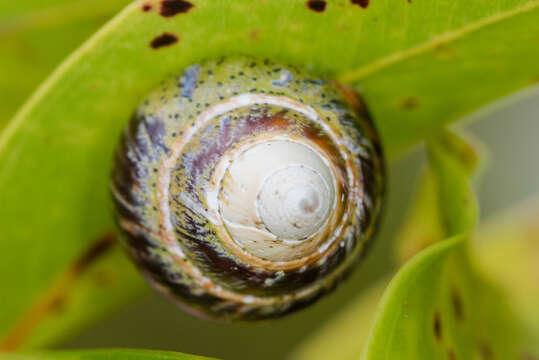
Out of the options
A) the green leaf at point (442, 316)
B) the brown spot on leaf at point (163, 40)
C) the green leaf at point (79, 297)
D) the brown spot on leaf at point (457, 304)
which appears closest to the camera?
the green leaf at point (442, 316)

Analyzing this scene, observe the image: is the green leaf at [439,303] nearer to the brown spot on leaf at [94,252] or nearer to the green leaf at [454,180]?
the green leaf at [454,180]

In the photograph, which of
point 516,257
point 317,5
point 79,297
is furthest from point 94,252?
point 516,257

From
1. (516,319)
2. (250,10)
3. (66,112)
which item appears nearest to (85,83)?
(66,112)

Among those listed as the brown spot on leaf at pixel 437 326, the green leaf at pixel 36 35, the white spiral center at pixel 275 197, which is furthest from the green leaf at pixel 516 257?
the green leaf at pixel 36 35

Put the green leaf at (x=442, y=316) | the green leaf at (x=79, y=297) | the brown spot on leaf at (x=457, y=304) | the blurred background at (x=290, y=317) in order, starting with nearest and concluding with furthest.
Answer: the green leaf at (x=442, y=316), the brown spot on leaf at (x=457, y=304), the green leaf at (x=79, y=297), the blurred background at (x=290, y=317)

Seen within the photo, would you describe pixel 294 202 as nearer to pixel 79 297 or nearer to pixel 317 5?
pixel 317 5

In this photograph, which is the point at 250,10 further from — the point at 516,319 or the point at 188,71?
the point at 516,319

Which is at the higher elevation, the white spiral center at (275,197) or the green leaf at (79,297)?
the white spiral center at (275,197)

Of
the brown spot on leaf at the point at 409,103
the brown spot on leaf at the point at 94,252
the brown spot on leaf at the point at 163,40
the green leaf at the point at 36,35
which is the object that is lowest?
the brown spot on leaf at the point at 94,252
